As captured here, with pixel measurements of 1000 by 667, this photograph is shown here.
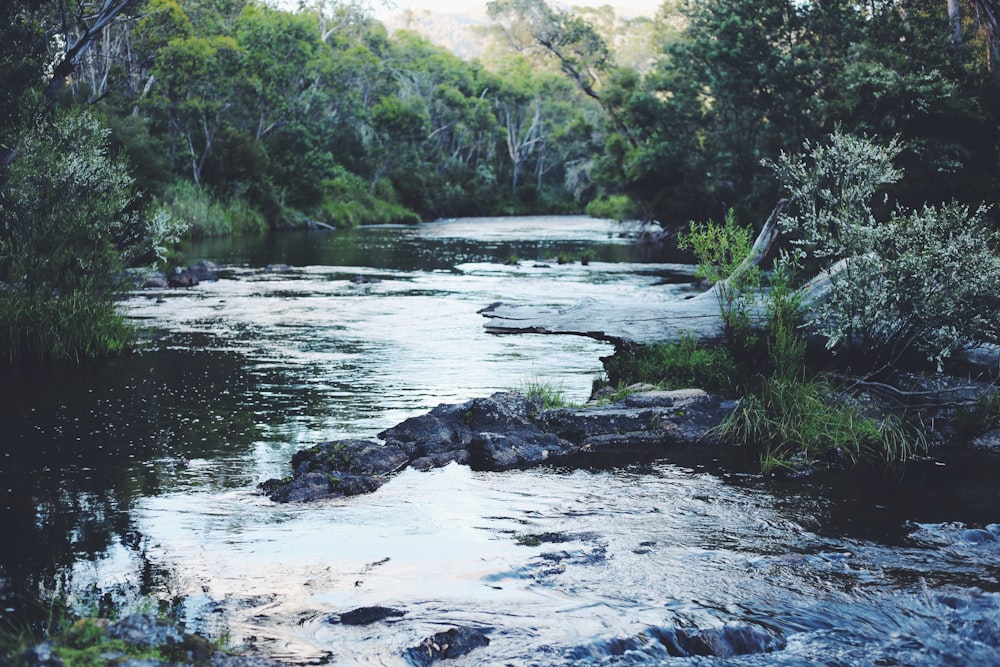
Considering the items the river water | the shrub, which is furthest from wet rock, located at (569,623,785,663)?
the shrub

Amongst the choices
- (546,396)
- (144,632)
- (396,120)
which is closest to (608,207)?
(396,120)

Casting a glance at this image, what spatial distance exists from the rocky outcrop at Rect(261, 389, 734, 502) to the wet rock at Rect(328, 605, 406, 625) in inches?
125

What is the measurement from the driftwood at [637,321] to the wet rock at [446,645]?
8462 millimetres

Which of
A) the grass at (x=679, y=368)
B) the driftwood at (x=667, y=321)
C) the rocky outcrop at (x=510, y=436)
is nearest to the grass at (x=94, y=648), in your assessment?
the rocky outcrop at (x=510, y=436)

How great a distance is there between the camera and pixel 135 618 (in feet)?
19.4

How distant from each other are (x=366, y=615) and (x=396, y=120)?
71.8m

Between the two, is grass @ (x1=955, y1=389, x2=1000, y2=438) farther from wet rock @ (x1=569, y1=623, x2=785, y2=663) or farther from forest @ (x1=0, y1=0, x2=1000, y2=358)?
wet rock @ (x1=569, y1=623, x2=785, y2=663)

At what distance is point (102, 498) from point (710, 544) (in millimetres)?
5777

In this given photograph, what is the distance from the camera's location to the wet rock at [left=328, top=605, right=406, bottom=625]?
282 inches

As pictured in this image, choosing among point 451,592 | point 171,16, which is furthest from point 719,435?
point 171,16

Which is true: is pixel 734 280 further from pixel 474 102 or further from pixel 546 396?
pixel 474 102

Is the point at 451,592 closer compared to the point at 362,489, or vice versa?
the point at 451,592

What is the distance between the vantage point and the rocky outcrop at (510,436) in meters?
11.0

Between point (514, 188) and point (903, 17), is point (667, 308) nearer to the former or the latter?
point (903, 17)
